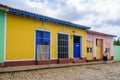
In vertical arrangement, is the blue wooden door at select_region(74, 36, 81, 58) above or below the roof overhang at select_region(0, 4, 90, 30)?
below

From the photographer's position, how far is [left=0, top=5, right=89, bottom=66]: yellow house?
1462 centimetres

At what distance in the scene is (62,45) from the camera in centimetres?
1975

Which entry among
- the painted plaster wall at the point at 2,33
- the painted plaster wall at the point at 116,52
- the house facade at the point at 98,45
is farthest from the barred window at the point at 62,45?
the painted plaster wall at the point at 116,52

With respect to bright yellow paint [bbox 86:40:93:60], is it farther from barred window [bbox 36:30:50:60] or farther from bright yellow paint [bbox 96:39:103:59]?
barred window [bbox 36:30:50:60]

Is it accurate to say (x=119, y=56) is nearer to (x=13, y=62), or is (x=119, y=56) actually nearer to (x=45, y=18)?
(x=45, y=18)

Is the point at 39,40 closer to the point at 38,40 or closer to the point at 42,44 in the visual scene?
the point at 38,40

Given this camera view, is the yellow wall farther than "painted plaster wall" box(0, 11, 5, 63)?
Yes

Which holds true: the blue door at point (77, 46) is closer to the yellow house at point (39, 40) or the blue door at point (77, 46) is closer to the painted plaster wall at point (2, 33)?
the yellow house at point (39, 40)

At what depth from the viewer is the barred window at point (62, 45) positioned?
63.7 feet

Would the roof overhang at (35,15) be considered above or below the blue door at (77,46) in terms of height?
above

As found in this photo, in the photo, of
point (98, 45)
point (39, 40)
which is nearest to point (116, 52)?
point (98, 45)

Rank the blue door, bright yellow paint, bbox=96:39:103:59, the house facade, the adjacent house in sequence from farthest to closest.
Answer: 1. bright yellow paint, bbox=96:39:103:59
2. the house facade
3. the blue door
4. the adjacent house

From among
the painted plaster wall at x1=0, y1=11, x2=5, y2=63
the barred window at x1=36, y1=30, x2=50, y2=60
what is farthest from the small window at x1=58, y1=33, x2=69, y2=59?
the painted plaster wall at x1=0, y1=11, x2=5, y2=63

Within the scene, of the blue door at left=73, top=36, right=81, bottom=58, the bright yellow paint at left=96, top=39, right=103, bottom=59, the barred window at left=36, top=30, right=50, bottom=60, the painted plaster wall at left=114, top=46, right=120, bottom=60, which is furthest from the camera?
the painted plaster wall at left=114, top=46, right=120, bottom=60
